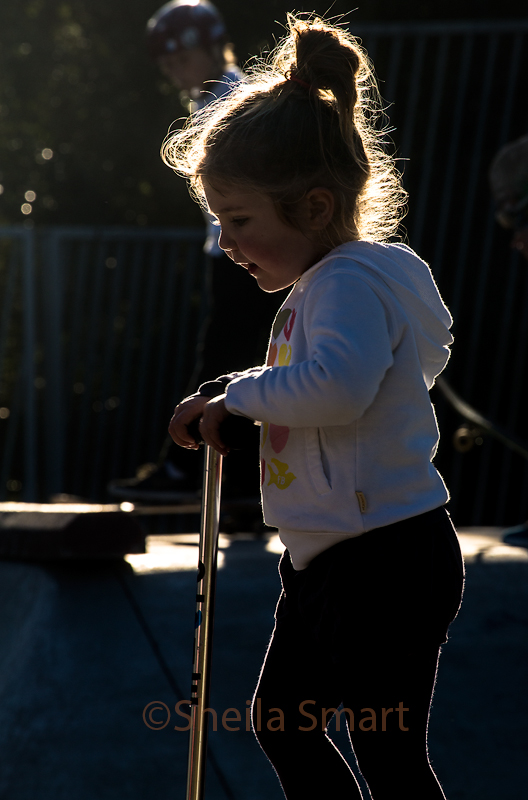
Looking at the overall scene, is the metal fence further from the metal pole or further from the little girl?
the metal pole

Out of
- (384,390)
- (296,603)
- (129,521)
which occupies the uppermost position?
(384,390)

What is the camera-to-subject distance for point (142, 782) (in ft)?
7.57

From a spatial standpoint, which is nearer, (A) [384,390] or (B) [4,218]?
(A) [384,390]

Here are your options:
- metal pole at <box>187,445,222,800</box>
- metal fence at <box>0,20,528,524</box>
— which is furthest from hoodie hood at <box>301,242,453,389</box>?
metal fence at <box>0,20,528,524</box>

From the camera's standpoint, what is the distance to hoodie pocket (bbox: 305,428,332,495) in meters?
1.51

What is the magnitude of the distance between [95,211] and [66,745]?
11.6m

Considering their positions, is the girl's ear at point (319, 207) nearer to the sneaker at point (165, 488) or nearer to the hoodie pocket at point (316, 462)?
the hoodie pocket at point (316, 462)

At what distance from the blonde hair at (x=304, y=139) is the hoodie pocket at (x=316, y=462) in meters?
0.36

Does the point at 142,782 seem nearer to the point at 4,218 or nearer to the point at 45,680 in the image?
the point at 45,680

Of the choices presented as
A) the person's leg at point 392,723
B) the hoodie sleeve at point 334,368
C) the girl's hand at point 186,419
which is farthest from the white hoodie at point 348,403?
the person's leg at point 392,723

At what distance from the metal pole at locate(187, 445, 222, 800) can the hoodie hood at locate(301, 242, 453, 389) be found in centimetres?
41

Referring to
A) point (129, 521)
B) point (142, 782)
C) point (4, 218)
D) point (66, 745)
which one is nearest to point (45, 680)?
point (66, 745)

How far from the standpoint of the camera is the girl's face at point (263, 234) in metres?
1.57
